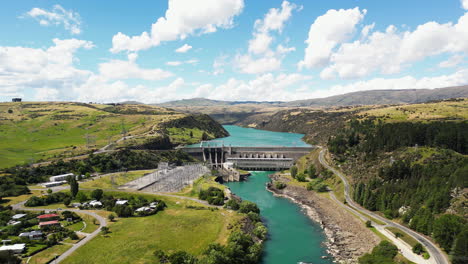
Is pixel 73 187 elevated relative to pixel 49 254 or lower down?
elevated

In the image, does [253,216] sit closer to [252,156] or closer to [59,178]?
[59,178]

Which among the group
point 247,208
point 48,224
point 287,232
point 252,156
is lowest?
point 287,232

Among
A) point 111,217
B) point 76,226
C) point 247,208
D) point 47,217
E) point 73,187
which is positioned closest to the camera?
point 76,226

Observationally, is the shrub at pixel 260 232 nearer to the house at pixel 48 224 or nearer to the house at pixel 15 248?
the house at pixel 48 224

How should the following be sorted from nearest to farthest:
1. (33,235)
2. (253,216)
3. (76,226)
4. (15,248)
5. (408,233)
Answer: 1. (15,248)
2. (33,235)
3. (408,233)
4. (76,226)
5. (253,216)

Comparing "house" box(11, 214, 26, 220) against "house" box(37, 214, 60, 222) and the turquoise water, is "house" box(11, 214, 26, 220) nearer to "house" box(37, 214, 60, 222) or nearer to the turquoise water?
"house" box(37, 214, 60, 222)

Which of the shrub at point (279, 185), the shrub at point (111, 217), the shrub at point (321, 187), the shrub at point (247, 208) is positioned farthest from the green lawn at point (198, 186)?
the shrub at point (321, 187)

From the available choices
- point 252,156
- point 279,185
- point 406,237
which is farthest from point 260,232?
point 252,156

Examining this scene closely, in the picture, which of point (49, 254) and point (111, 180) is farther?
point (111, 180)
